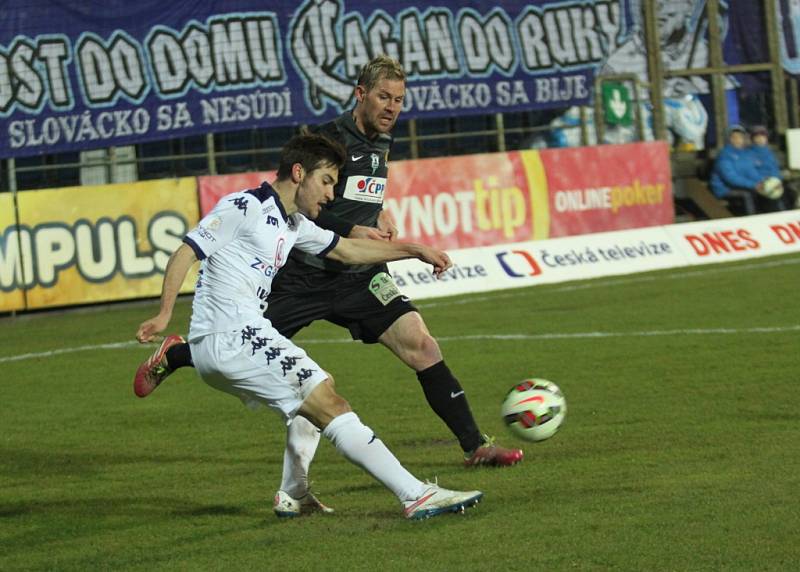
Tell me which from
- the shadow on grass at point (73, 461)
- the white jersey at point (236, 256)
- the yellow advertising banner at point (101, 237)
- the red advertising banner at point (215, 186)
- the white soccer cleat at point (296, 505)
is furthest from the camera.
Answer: the red advertising banner at point (215, 186)

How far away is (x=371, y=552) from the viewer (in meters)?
6.12

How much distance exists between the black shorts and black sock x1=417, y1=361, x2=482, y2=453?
1.24 ft

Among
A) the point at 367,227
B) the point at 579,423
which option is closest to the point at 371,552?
the point at 367,227

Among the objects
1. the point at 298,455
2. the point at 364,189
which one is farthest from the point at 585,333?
the point at 298,455

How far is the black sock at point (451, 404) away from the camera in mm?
8172

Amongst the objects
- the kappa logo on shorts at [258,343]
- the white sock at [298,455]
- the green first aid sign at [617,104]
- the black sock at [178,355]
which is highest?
the green first aid sign at [617,104]

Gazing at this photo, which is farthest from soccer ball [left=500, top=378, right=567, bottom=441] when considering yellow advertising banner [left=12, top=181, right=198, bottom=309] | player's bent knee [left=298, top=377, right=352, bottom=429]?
yellow advertising banner [left=12, top=181, right=198, bottom=309]

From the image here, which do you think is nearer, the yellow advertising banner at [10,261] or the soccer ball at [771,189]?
the yellow advertising banner at [10,261]

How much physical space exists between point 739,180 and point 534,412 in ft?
54.9

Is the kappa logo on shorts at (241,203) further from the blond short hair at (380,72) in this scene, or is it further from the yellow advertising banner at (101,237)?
the yellow advertising banner at (101,237)

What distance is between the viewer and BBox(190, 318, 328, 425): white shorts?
257 inches

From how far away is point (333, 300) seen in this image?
8273mm

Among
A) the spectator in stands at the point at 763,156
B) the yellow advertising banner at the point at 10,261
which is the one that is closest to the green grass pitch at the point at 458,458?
the yellow advertising banner at the point at 10,261

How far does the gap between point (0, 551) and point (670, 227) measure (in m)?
15.7
